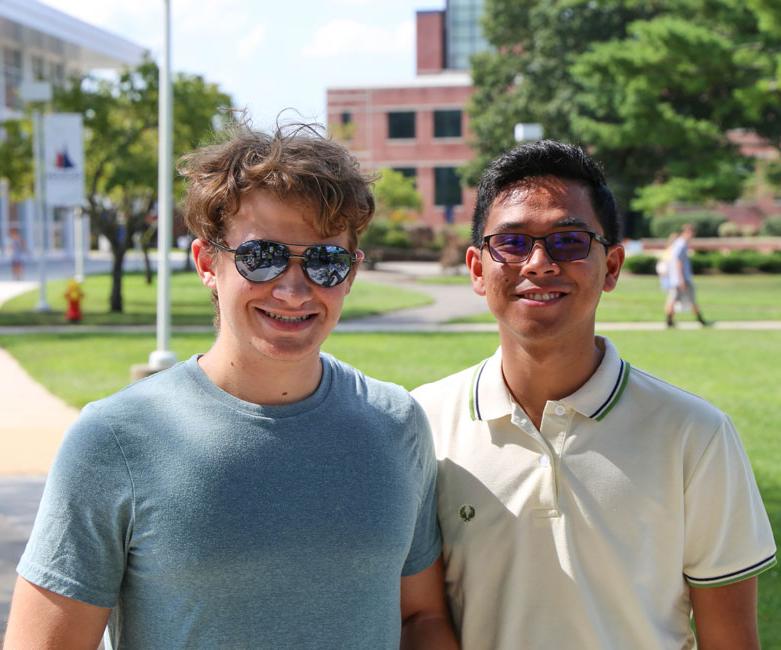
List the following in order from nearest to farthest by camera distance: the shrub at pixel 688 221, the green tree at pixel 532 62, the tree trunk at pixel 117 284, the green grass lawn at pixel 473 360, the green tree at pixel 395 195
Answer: the green grass lawn at pixel 473 360, the tree trunk at pixel 117 284, the green tree at pixel 532 62, the shrub at pixel 688 221, the green tree at pixel 395 195

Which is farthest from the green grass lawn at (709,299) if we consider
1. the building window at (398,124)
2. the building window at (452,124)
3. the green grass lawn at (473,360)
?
the building window at (398,124)

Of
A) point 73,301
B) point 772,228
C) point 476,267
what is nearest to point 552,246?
point 476,267

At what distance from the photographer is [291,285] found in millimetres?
2117

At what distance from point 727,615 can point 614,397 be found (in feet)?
1.76

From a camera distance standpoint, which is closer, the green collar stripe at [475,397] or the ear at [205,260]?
the ear at [205,260]

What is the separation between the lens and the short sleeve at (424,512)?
228 centimetres

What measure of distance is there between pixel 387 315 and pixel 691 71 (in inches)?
583

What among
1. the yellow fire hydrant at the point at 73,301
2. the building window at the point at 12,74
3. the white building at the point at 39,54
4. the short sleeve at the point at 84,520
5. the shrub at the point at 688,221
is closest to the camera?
the short sleeve at the point at 84,520

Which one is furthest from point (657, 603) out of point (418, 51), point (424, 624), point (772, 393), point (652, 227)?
point (418, 51)

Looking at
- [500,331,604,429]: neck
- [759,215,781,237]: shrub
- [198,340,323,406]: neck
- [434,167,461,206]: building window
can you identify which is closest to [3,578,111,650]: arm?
[198,340,323,406]: neck

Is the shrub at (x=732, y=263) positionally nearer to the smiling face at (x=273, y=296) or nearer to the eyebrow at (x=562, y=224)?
the eyebrow at (x=562, y=224)

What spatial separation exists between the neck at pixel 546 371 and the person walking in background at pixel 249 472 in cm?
36

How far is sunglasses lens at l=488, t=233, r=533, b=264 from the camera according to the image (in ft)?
8.05

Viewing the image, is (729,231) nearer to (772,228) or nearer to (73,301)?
(772,228)
